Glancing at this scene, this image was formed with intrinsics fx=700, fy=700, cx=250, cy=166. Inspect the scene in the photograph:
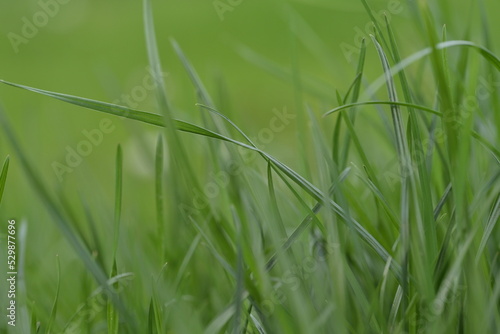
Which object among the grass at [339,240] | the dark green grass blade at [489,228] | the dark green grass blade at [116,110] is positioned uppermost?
the dark green grass blade at [116,110]

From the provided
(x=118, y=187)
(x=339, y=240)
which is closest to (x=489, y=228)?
(x=339, y=240)

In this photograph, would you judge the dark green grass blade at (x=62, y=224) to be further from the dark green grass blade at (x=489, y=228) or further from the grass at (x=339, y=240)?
the dark green grass blade at (x=489, y=228)

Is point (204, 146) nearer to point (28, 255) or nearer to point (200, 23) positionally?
point (28, 255)

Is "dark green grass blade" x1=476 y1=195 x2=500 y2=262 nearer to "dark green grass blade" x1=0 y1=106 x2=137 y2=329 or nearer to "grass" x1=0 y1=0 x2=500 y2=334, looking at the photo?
"grass" x1=0 y1=0 x2=500 y2=334

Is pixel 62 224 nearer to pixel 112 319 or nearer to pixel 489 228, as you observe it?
pixel 112 319

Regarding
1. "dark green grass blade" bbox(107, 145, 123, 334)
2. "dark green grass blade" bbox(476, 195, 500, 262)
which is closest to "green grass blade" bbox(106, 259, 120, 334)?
"dark green grass blade" bbox(107, 145, 123, 334)

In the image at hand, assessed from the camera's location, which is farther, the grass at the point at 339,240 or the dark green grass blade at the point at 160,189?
the dark green grass blade at the point at 160,189

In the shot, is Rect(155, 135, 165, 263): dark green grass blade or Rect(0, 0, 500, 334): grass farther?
Rect(155, 135, 165, 263): dark green grass blade

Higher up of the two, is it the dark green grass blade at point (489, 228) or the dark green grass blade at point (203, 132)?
the dark green grass blade at point (203, 132)

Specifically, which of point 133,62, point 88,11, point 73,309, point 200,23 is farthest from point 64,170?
point 88,11

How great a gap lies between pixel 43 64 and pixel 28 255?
6.29ft

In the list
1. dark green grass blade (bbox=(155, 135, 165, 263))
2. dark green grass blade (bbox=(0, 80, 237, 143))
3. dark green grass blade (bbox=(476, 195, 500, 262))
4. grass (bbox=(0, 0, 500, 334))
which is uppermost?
dark green grass blade (bbox=(0, 80, 237, 143))

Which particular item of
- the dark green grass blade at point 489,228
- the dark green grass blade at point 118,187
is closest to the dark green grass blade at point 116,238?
the dark green grass blade at point 118,187

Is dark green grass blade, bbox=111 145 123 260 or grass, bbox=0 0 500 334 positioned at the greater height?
dark green grass blade, bbox=111 145 123 260
